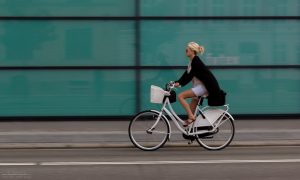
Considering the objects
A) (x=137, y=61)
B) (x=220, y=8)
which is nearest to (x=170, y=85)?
(x=137, y=61)

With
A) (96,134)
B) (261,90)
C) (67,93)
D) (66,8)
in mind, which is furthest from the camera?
(261,90)

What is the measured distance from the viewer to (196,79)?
33.3 ft

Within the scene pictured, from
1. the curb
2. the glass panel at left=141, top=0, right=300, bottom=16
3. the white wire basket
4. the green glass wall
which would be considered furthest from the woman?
the glass panel at left=141, top=0, right=300, bottom=16

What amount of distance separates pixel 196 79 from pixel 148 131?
1.18 m

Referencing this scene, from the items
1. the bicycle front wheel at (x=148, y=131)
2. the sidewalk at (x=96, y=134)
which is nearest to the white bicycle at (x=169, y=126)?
the bicycle front wheel at (x=148, y=131)

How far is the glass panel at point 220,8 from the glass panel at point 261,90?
4.47ft

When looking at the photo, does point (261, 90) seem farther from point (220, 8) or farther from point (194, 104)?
point (194, 104)

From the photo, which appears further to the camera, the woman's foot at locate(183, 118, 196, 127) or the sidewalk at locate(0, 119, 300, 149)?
the sidewalk at locate(0, 119, 300, 149)

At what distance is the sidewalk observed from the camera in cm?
1093

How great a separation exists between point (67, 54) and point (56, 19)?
32.9 inches

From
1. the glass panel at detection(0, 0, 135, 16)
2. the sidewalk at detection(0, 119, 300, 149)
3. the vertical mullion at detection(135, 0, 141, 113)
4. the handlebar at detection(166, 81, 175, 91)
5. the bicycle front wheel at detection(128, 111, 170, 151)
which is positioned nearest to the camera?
the handlebar at detection(166, 81, 175, 91)

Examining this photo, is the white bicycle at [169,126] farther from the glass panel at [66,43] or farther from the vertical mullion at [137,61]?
the glass panel at [66,43]

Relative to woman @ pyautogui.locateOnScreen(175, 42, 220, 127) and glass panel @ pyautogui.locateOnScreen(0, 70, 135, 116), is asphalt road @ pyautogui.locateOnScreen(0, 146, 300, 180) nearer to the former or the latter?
woman @ pyautogui.locateOnScreen(175, 42, 220, 127)

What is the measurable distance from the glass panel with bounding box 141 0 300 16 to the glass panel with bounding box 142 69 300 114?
1362mm
